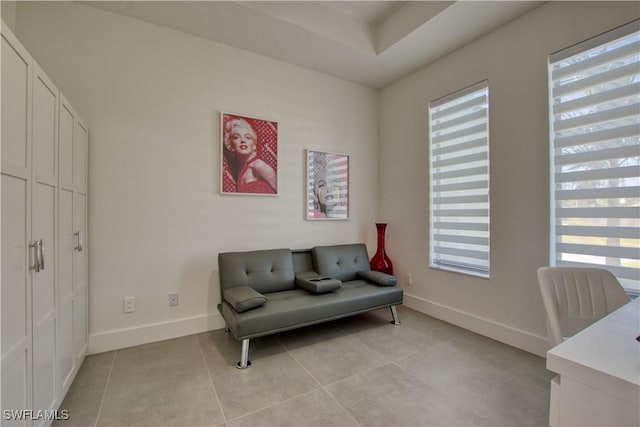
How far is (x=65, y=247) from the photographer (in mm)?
1718

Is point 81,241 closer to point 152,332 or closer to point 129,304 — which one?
point 129,304

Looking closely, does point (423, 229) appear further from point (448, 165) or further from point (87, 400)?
point (87, 400)

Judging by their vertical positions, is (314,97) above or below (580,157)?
above

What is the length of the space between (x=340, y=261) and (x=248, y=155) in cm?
160

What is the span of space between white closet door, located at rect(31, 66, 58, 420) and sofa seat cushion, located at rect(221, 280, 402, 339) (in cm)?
104

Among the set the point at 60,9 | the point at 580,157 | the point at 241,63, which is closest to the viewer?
the point at 580,157

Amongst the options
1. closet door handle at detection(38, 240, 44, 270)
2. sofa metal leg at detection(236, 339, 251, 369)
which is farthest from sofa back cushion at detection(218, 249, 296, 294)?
closet door handle at detection(38, 240, 44, 270)

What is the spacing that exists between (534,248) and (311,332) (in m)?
2.17

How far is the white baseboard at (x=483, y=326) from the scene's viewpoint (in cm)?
233

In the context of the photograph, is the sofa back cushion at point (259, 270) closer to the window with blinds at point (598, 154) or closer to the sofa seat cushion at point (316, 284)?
the sofa seat cushion at point (316, 284)

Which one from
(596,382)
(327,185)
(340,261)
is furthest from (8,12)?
(596,382)

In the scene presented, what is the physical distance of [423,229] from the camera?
3342mm

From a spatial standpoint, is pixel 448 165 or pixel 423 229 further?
pixel 423 229

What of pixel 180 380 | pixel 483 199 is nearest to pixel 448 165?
pixel 483 199
